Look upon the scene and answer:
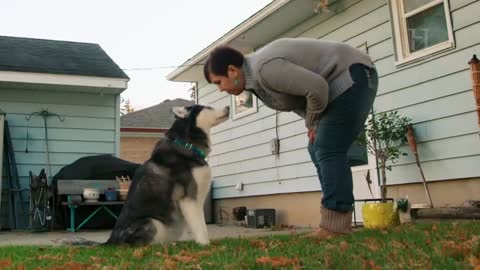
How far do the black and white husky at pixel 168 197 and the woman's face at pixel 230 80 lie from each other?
0.84m

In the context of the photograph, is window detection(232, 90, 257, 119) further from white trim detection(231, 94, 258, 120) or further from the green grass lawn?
the green grass lawn

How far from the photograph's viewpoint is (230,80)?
3453 millimetres

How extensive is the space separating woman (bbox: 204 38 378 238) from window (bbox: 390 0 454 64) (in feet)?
8.59

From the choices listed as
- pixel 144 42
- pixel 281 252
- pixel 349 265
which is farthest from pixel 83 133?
pixel 144 42

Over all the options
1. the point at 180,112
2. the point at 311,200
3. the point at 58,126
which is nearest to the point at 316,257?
the point at 180,112

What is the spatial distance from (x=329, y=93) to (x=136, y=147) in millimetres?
15478

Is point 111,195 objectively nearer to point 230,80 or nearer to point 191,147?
point 191,147

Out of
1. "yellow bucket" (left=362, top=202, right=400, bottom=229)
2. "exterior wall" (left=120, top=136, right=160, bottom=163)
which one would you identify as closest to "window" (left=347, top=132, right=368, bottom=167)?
"yellow bucket" (left=362, top=202, right=400, bottom=229)

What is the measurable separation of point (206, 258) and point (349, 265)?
0.92m

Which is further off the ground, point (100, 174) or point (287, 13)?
point (287, 13)

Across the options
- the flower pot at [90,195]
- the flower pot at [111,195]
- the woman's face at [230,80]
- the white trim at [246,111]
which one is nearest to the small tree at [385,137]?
Answer: the woman's face at [230,80]

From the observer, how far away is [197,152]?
4.15 m

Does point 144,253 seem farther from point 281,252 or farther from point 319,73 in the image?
Answer: point 319,73

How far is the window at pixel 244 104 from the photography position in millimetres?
9523
